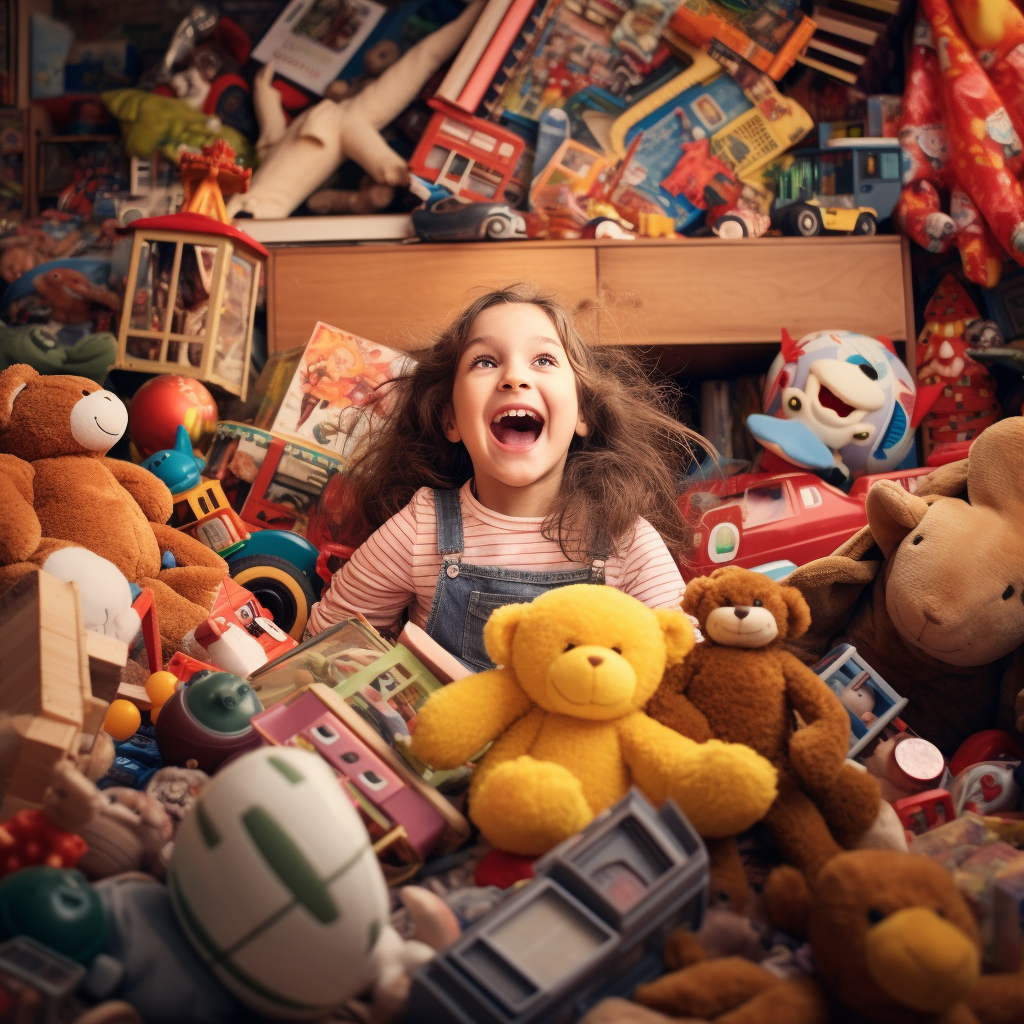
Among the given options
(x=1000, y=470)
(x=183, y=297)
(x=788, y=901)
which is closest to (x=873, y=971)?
(x=788, y=901)

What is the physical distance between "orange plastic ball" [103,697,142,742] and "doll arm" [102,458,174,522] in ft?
1.30

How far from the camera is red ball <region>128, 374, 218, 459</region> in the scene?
1.55 metres

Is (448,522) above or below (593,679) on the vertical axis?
below

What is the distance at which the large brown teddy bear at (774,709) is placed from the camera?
0.71 m

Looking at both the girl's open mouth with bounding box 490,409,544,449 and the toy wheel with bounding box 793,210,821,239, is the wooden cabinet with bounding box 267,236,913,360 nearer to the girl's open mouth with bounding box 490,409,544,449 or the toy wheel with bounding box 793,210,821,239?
the toy wheel with bounding box 793,210,821,239

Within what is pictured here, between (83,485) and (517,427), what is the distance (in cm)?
52

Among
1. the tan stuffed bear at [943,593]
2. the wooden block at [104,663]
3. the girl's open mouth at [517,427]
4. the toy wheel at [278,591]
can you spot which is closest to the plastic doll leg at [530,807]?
the wooden block at [104,663]

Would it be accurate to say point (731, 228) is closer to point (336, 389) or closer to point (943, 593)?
point (336, 389)

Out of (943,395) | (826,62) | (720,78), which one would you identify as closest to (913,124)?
(826,62)

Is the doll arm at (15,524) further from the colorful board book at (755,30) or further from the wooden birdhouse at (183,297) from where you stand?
the colorful board book at (755,30)

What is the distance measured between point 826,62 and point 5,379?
1.75 metres

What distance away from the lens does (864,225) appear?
1.95 m

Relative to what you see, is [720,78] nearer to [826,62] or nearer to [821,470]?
[826,62]

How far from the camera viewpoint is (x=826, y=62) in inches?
81.0
